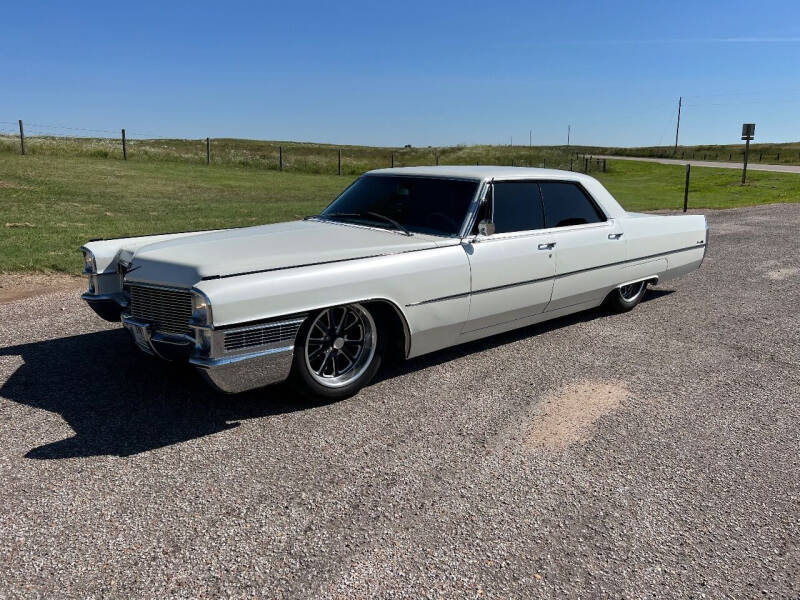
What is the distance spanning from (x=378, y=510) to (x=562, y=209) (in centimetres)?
348

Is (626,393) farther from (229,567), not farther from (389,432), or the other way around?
(229,567)

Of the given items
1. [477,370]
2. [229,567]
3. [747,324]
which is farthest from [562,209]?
[229,567]

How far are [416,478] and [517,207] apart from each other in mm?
2647

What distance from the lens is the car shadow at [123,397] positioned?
3.57 m

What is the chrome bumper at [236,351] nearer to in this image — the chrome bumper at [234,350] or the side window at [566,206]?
the chrome bumper at [234,350]

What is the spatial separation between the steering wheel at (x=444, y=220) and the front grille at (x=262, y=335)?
151 centimetres

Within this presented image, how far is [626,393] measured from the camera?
14.6 ft

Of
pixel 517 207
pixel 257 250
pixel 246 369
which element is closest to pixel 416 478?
pixel 246 369

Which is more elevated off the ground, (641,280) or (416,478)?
(641,280)

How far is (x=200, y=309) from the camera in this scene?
11.4 feet

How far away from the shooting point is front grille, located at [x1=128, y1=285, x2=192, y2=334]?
3.68m

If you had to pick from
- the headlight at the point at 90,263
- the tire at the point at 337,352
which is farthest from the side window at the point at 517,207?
the headlight at the point at 90,263

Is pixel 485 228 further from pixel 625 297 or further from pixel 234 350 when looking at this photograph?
pixel 625 297

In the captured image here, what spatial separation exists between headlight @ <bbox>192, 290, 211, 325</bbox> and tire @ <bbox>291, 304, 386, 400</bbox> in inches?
23.4
